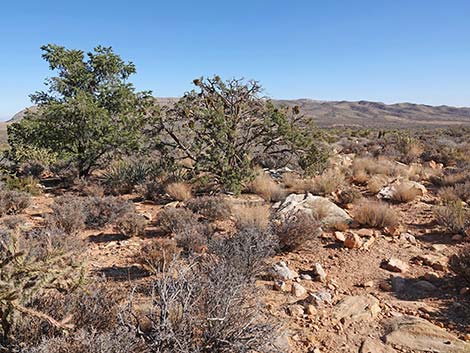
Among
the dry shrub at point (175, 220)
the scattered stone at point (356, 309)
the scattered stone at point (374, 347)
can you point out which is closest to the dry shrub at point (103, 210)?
the dry shrub at point (175, 220)

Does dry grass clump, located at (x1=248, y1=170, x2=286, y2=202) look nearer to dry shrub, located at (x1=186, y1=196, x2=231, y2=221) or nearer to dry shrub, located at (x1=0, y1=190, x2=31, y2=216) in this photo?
dry shrub, located at (x1=186, y1=196, x2=231, y2=221)

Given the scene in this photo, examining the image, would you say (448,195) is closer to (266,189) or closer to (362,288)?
(266,189)

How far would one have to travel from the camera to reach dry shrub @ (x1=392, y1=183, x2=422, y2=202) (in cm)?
801

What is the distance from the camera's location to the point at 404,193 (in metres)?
8.02

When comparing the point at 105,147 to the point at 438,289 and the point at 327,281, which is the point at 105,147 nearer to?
the point at 327,281

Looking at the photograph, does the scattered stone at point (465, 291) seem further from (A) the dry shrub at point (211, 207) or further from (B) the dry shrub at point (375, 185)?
(B) the dry shrub at point (375, 185)

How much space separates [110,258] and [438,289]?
14.2 ft

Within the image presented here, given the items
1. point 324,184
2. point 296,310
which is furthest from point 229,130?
point 296,310

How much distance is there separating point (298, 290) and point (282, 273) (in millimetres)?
396

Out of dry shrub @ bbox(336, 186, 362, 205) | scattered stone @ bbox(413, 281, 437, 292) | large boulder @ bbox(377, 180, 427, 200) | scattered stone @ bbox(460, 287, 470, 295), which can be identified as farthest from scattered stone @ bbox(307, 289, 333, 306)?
large boulder @ bbox(377, 180, 427, 200)

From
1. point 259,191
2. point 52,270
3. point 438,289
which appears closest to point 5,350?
point 52,270

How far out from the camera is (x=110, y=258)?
516cm

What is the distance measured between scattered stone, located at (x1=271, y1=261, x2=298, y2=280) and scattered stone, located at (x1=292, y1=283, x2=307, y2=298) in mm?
251

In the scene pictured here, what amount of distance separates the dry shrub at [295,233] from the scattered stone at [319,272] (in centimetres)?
67
